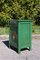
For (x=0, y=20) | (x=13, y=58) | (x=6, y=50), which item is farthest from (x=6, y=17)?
(x=13, y=58)

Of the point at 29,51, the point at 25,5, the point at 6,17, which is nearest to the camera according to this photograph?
the point at 29,51

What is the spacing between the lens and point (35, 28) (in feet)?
32.2

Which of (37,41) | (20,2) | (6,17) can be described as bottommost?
(37,41)

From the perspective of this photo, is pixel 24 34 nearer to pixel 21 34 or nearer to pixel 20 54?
pixel 21 34

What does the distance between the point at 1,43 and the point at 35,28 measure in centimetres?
255

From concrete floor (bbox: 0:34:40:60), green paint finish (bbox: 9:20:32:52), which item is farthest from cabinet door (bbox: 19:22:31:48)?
concrete floor (bbox: 0:34:40:60)

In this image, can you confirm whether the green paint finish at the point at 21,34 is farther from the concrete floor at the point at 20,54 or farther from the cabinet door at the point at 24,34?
the concrete floor at the point at 20,54

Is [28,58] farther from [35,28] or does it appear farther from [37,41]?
[35,28]

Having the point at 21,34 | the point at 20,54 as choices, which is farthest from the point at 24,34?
the point at 20,54

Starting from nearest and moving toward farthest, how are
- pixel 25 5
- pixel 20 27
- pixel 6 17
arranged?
pixel 20 27, pixel 6 17, pixel 25 5

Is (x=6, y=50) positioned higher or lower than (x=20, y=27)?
lower

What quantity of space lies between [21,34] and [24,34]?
6.0 inches

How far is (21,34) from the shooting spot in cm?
652

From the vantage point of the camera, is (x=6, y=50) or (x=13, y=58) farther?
(x=6, y=50)
